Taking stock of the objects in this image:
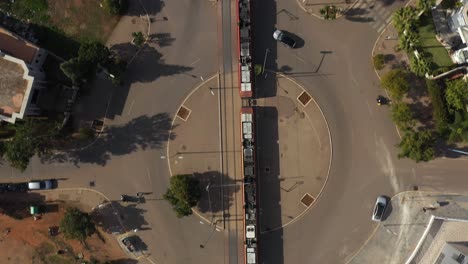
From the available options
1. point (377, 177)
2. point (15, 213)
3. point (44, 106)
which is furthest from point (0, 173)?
point (377, 177)

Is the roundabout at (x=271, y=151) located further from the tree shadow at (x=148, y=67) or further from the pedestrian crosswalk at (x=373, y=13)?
the pedestrian crosswalk at (x=373, y=13)

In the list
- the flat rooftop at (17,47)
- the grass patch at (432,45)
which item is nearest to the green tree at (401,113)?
the grass patch at (432,45)

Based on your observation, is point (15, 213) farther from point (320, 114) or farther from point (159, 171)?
point (320, 114)

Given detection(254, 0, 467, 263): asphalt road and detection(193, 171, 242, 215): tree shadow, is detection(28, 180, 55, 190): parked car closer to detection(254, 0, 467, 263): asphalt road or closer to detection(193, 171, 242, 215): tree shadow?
detection(193, 171, 242, 215): tree shadow

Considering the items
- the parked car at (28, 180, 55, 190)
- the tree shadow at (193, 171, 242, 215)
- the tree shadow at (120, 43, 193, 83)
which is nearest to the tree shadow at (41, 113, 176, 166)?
the parked car at (28, 180, 55, 190)

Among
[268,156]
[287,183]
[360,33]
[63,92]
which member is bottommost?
[287,183]

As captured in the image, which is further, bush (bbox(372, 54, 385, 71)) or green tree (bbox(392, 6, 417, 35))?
bush (bbox(372, 54, 385, 71))
